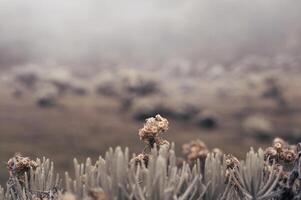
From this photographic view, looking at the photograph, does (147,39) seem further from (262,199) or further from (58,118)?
(262,199)

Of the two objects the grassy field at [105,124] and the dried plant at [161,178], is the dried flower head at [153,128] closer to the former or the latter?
the dried plant at [161,178]

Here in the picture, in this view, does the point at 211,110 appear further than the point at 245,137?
Yes

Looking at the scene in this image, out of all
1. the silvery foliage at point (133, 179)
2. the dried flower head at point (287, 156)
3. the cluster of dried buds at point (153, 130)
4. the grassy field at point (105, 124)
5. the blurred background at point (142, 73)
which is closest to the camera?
the silvery foliage at point (133, 179)

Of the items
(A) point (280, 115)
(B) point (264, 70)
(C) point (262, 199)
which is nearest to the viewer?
(C) point (262, 199)

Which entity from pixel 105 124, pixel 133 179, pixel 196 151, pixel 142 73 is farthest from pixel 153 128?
pixel 142 73

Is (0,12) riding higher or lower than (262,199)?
higher

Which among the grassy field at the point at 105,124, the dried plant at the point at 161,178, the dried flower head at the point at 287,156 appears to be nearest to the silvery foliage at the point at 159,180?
the dried plant at the point at 161,178

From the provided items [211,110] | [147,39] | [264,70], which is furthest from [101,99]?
[147,39]
